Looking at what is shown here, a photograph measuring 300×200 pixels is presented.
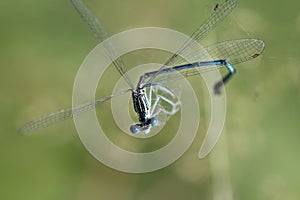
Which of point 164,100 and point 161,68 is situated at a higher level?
point 161,68

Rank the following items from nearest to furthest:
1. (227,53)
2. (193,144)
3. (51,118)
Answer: (227,53) → (193,144) → (51,118)

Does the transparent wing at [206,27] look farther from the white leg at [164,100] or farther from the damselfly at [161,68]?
the white leg at [164,100]

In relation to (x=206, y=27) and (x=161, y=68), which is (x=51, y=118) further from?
(x=206, y=27)

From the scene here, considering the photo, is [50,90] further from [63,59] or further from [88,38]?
[88,38]

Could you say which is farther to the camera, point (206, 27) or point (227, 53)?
point (206, 27)

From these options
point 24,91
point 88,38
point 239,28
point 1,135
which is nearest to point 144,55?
point 88,38

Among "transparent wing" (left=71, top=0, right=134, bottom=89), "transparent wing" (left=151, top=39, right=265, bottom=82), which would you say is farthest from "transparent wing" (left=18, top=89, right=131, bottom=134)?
"transparent wing" (left=151, top=39, right=265, bottom=82)

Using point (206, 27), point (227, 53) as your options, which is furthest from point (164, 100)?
point (206, 27)
